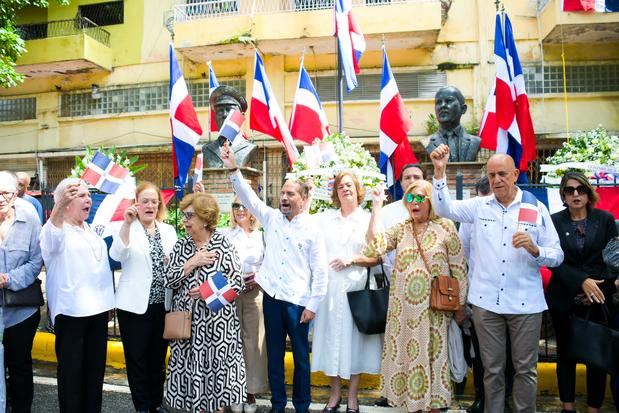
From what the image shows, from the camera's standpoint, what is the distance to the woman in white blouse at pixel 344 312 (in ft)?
13.9

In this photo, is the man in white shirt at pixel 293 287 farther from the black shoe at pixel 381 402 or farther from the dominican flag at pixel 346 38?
the dominican flag at pixel 346 38

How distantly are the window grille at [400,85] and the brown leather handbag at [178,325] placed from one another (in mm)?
12070

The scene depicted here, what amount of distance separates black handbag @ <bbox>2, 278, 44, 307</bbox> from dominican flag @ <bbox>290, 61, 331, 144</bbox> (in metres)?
4.52

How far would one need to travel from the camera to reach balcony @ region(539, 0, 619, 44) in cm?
1291

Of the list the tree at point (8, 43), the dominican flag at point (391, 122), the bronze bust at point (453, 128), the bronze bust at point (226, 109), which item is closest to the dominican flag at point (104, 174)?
the dominican flag at point (391, 122)

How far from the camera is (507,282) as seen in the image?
371 cm

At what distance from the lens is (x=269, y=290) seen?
4188 mm

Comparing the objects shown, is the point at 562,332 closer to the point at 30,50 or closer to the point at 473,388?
the point at 473,388

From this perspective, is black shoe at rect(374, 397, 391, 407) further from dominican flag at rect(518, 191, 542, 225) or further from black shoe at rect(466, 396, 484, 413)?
dominican flag at rect(518, 191, 542, 225)

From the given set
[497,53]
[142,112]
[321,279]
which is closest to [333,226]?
[321,279]

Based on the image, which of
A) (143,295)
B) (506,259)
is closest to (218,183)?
(143,295)

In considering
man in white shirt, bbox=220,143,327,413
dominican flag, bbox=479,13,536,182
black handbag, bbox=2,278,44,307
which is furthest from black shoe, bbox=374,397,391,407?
dominican flag, bbox=479,13,536,182

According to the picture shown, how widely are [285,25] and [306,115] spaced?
7.45 m

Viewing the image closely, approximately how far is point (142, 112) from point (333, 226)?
1368cm
